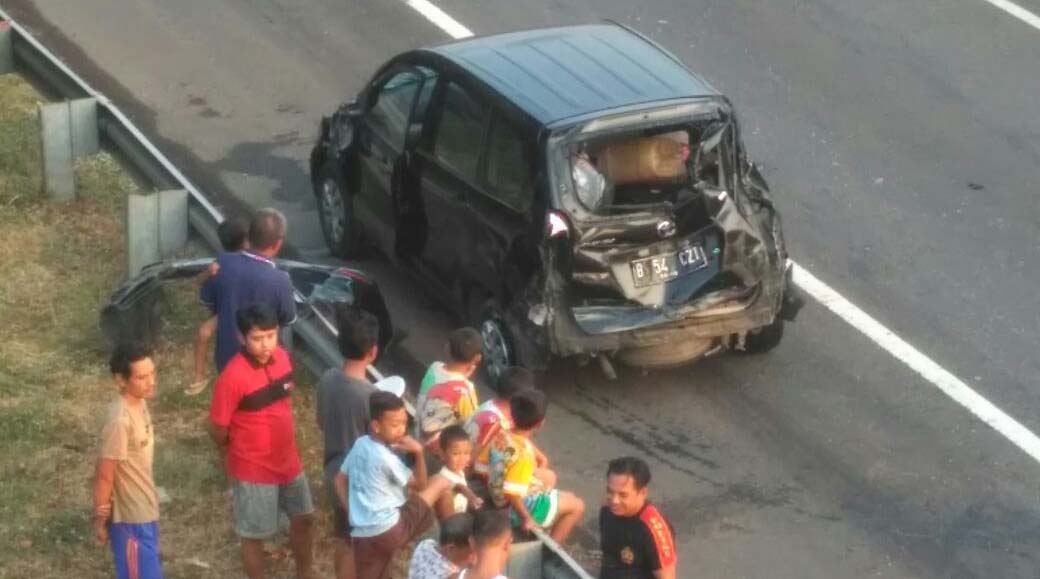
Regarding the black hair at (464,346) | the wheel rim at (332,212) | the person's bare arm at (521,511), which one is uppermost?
the black hair at (464,346)

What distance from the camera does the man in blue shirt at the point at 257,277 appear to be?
986 centimetres

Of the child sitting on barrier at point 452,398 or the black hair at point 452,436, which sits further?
the child sitting on barrier at point 452,398

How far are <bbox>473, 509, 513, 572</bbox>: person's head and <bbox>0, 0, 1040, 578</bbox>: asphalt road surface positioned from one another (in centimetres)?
278

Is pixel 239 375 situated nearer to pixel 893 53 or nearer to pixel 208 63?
pixel 208 63

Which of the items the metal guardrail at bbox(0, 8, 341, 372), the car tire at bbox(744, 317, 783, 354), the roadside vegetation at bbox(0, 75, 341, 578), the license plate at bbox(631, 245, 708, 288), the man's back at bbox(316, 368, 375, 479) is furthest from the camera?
the car tire at bbox(744, 317, 783, 354)

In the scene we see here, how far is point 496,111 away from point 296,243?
2785mm

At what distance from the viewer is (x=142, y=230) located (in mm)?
12188

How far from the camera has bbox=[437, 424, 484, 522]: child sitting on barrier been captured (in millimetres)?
8602

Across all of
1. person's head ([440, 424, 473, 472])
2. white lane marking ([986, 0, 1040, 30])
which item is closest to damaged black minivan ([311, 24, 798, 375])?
person's head ([440, 424, 473, 472])

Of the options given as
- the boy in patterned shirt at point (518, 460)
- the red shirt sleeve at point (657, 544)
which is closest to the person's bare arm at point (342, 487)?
the boy in patterned shirt at point (518, 460)

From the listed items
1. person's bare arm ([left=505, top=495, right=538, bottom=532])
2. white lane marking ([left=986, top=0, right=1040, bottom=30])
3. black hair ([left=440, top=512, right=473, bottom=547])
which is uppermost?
black hair ([left=440, top=512, right=473, bottom=547])

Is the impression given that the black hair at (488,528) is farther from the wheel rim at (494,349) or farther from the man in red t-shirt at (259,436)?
the wheel rim at (494,349)

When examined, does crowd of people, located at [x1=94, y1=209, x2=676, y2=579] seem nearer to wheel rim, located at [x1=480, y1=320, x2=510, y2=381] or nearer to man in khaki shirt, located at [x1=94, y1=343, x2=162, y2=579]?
man in khaki shirt, located at [x1=94, y1=343, x2=162, y2=579]

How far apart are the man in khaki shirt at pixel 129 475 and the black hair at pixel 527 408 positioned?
1.60 m
